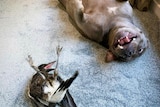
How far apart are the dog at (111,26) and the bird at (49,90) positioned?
409 millimetres

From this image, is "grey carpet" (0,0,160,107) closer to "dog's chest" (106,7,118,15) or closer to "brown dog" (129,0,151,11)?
"brown dog" (129,0,151,11)

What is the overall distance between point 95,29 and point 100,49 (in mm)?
128

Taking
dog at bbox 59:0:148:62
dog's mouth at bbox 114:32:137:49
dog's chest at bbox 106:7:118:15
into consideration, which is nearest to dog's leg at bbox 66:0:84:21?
dog at bbox 59:0:148:62

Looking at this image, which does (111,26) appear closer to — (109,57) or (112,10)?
(112,10)

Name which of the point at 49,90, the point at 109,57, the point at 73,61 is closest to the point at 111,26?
the point at 109,57

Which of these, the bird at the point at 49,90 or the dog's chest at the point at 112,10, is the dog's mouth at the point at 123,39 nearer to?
the dog's chest at the point at 112,10

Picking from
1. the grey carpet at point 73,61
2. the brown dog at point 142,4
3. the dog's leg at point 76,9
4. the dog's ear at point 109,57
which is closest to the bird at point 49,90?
the grey carpet at point 73,61

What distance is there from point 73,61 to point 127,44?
31 centimetres

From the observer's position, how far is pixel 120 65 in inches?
57.6

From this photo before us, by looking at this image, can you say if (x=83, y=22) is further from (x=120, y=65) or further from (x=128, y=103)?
(x=128, y=103)

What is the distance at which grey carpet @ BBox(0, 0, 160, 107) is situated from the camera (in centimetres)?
128

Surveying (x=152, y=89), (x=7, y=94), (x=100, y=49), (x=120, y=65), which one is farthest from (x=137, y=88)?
(x=7, y=94)

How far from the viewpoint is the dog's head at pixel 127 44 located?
4.70ft

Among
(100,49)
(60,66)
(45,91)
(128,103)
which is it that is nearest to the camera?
(45,91)
